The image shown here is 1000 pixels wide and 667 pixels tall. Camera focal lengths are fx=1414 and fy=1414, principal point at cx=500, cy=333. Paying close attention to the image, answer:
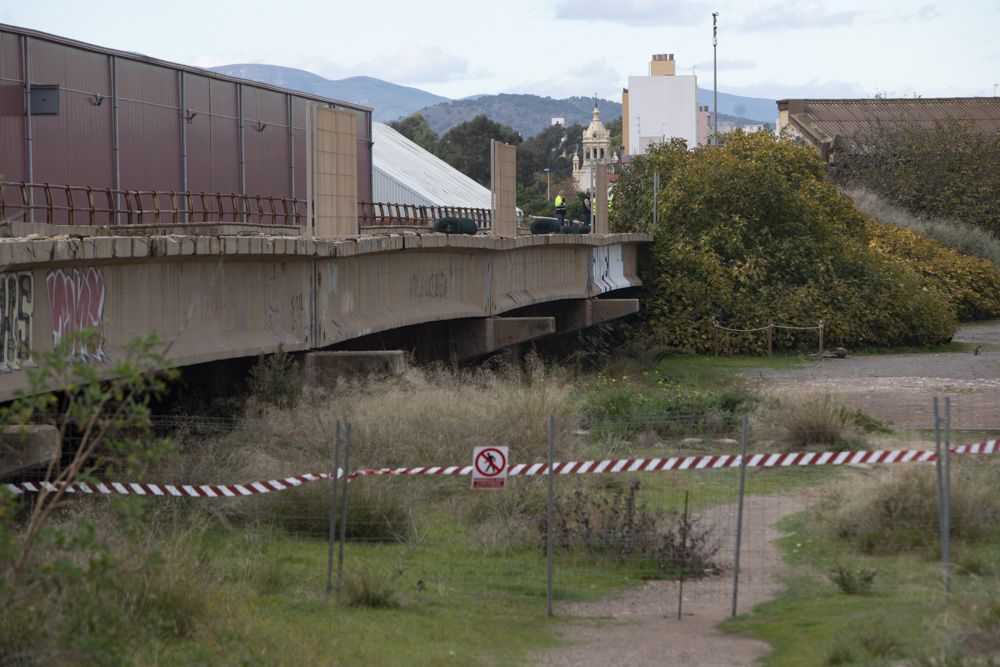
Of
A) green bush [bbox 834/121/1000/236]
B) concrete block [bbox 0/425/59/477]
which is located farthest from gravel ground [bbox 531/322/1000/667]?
green bush [bbox 834/121/1000/236]

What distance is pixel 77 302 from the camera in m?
12.4

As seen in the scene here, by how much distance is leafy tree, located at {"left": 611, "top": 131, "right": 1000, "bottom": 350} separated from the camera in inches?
1508

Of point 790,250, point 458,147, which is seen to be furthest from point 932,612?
point 458,147

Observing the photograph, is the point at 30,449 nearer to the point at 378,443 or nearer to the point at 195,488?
the point at 195,488

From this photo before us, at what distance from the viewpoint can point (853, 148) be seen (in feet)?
241

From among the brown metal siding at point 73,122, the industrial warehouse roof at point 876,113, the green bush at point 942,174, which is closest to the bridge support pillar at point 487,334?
the brown metal siding at point 73,122

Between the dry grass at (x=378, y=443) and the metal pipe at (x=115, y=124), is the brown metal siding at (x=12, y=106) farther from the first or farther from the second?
the dry grass at (x=378, y=443)

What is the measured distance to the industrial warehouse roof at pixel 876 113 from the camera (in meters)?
80.2

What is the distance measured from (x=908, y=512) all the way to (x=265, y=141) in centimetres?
3698

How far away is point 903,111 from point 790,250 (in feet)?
159

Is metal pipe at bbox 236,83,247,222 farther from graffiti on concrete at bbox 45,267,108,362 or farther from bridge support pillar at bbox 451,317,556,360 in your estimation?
graffiti on concrete at bbox 45,267,108,362

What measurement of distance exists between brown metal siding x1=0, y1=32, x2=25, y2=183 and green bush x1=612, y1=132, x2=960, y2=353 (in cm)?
1643

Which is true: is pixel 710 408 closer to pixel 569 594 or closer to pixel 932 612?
pixel 569 594

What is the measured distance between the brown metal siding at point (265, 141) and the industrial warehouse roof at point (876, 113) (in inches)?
1545
